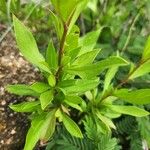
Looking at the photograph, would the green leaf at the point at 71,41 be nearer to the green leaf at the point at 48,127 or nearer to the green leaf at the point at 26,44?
the green leaf at the point at 26,44

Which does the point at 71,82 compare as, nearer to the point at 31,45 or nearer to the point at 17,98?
the point at 31,45

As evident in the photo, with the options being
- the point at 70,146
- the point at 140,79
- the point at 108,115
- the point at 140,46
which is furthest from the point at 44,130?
the point at 140,46

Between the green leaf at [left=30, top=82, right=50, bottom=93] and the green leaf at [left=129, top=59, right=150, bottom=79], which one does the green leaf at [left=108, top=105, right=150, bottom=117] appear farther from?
the green leaf at [left=30, top=82, right=50, bottom=93]

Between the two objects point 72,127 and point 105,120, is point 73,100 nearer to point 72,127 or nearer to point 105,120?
point 72,127

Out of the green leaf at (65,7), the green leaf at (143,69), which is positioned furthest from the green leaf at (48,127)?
the green leaf at (65,7)

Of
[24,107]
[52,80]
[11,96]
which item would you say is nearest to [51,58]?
[52,80]

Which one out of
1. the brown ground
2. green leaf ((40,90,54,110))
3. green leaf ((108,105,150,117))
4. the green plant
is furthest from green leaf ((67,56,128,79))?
the brown ground

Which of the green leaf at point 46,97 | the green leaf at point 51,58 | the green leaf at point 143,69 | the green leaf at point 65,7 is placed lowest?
the green leaf at point 143,69
